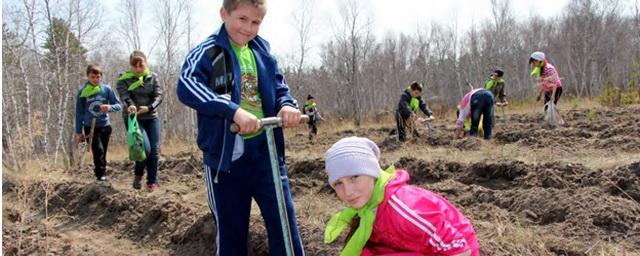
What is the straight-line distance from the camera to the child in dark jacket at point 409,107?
1037cm

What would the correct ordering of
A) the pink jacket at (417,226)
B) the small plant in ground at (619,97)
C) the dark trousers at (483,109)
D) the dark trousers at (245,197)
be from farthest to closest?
the small plant in ground at (619,97) → the dark trousers at (483,109) → the dark trousers at (245,197) → the pink jacket at (417,226)

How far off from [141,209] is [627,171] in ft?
16.1

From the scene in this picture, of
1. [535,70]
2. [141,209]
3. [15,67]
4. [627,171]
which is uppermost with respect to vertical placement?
[15,67]

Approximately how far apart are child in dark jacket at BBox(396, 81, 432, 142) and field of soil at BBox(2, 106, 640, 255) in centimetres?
187

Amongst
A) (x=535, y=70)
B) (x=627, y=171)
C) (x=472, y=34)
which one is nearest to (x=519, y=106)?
(x=535, y=70)

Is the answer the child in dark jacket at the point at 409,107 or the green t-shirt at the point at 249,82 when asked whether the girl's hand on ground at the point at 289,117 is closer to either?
the green t-shirt at the point at 249,82

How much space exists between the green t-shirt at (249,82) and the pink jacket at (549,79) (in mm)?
8667

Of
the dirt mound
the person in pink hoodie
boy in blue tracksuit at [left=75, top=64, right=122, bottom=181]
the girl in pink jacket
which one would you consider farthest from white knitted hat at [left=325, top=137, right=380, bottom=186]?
the girl in pink jacket

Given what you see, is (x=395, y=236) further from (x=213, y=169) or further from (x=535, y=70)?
(x=535, y=70)

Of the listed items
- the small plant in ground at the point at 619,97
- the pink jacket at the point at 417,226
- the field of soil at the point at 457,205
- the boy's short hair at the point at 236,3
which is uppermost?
the small plant in ground at the point at 619,97

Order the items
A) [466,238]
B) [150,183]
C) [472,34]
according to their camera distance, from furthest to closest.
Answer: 1. [472,34]
2. [150,183]
3. [466,238]

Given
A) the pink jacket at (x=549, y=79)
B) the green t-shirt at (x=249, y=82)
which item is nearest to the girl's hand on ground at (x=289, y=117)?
the green t-shirt at (x=249, y=82)

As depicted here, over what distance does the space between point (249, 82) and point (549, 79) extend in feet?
28.6

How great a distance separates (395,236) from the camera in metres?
2.19
